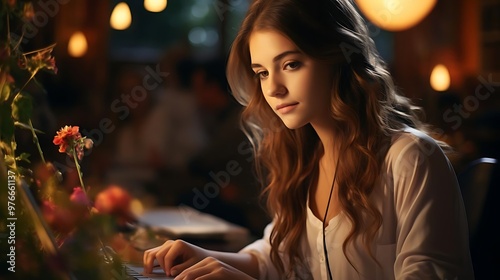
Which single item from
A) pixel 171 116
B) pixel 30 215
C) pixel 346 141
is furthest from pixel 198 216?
pixel 171 116

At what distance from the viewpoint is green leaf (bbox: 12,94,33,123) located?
128 cm

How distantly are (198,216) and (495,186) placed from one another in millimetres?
1423

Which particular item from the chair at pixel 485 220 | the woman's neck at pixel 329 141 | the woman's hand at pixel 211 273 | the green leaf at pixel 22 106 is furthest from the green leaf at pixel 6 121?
the chair at pixel 485 220

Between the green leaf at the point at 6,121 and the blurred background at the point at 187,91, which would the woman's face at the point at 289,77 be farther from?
the blurred background at the point at 187,91

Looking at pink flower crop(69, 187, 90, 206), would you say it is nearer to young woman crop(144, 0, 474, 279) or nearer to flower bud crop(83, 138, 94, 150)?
flower bud crop(83, 138, 94, 150)

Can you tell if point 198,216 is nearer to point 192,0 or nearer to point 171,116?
point 171,116

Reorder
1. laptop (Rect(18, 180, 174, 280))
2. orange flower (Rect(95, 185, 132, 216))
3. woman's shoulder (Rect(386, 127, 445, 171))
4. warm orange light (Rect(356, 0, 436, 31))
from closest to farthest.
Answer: laptop (Rect(18, 180, 174, 280)) → orange flower (Rect(95, 185, 132, 216)) → woman's shoulder (Rect(386, 127, 445, 171)) → warm orange light (Rect(356, 0, 436, 31))

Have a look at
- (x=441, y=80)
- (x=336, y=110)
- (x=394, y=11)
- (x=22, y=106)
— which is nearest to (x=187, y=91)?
(x=441, y=80)

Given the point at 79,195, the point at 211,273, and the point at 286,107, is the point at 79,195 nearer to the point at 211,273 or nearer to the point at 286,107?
the point at 211,273

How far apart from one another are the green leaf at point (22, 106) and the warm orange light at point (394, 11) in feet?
9.51

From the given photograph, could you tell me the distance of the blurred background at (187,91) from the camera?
5980mm

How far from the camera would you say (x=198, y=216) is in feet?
9.59

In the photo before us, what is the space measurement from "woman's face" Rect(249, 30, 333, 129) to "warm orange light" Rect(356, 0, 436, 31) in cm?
243

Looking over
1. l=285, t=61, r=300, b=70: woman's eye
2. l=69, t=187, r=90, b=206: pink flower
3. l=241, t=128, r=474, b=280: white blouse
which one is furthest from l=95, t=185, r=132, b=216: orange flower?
l=241, t=128, r=474, b=280: white blouse
